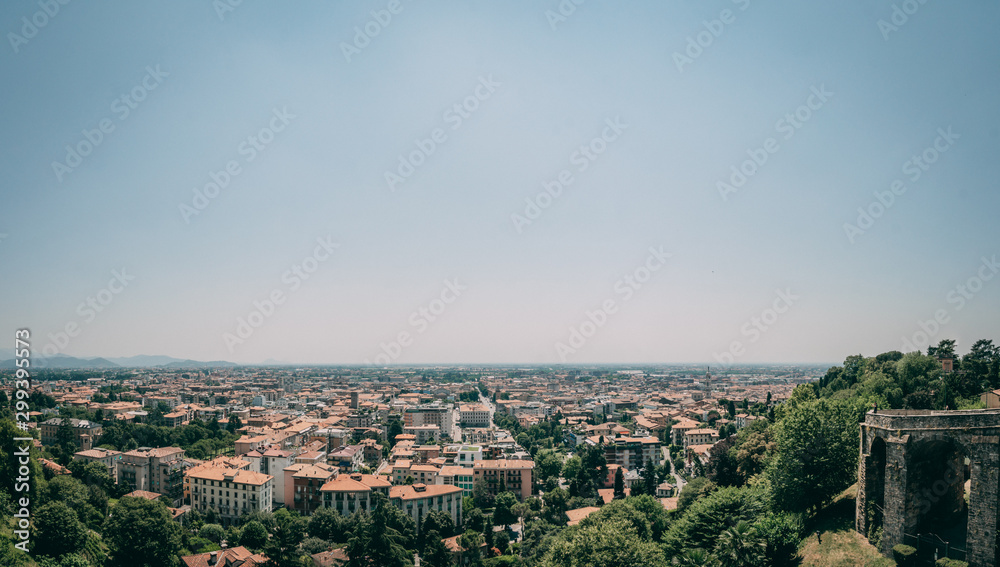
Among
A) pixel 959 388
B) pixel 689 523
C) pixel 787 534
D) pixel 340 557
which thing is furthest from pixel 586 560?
pixel 959 388

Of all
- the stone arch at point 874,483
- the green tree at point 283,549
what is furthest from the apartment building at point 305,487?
the stone arch at point 874,483

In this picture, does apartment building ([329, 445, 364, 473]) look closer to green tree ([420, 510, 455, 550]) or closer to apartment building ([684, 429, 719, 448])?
green tree ([420, 510, 455, 550])

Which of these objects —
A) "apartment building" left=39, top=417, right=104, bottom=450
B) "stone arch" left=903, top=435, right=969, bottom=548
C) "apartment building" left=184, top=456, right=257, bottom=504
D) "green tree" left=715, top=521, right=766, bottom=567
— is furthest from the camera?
"apartment building" left=39, top=417, right=104, bottom=450

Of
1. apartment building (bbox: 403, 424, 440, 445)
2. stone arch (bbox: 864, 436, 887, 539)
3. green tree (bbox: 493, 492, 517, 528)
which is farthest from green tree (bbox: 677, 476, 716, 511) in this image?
apartment building (bbox: 403, 424, 440, 445)

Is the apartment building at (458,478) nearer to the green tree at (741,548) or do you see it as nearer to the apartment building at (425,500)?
the apartment building at (425,500)

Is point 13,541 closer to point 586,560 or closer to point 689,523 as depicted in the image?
point 586,560

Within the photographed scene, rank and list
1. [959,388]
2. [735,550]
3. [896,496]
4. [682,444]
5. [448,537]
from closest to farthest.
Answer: [896,496] < [735,550] < [959,388] < [448,537] < [682,444]
